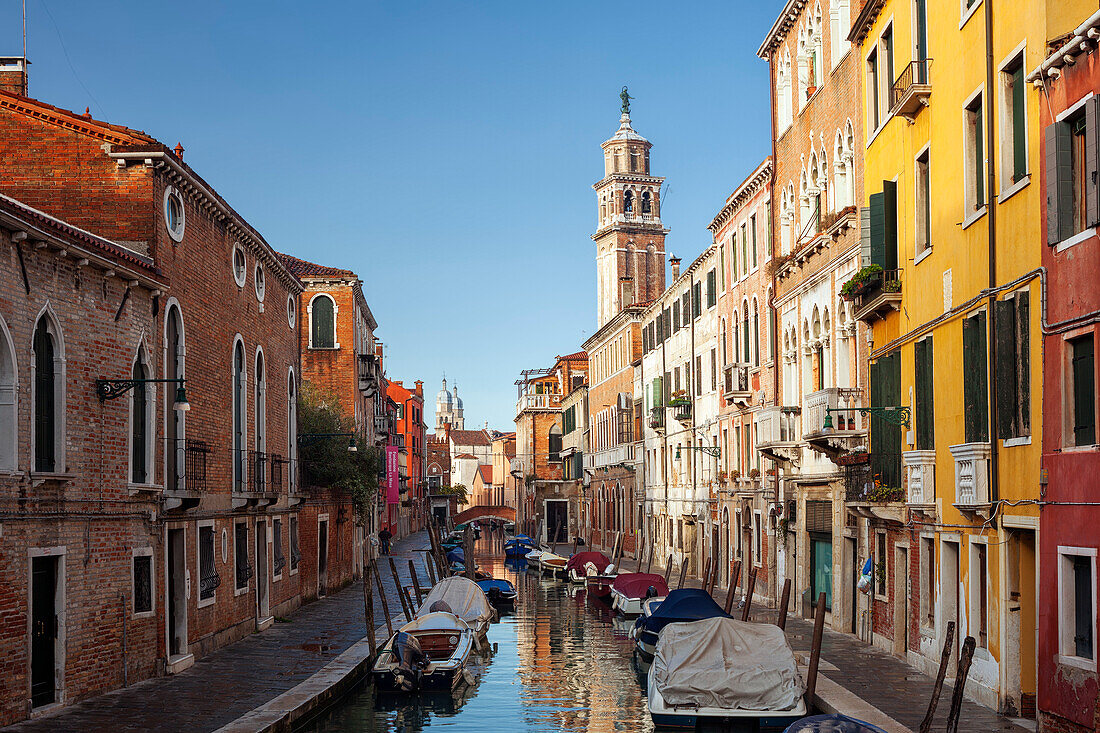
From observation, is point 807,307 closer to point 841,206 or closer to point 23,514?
point 841,206

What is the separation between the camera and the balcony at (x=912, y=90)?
1650 centimetres

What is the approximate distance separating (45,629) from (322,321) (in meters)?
26.5

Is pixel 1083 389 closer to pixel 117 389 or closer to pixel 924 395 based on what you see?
pixel 924 395

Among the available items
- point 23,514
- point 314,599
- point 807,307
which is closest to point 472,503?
point 314,599

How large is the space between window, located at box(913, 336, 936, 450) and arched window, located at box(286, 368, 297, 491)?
15494 millimetres

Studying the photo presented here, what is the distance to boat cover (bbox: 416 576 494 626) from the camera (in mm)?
25891

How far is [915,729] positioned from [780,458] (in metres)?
12.1

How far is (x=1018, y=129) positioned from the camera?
43.7 feet

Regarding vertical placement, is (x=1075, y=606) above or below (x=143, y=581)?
above

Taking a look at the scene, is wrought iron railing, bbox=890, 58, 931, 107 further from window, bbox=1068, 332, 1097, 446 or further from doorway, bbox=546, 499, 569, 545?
doorway, bbox=546, 499, 569, 545

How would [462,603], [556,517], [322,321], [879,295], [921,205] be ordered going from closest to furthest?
[921,205], [879,295], [462,603], [322,321], [556,517]

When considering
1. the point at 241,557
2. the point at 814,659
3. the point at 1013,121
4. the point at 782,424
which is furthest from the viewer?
the point at 782,424

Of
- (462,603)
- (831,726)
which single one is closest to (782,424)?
(462,603)

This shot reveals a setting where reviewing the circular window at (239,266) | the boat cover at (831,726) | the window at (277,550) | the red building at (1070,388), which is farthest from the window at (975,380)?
the window at (277,550)
